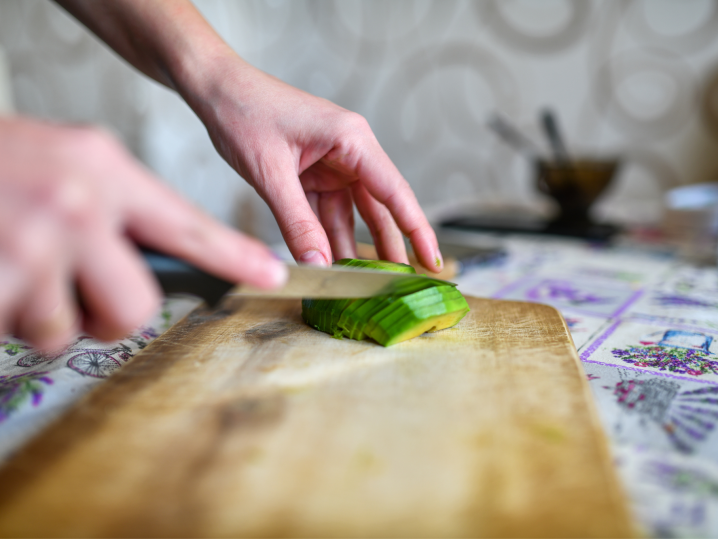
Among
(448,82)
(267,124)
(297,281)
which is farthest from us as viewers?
(448,82)

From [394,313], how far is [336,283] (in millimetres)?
122

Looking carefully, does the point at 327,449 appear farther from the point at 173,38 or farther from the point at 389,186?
the point at 173,38

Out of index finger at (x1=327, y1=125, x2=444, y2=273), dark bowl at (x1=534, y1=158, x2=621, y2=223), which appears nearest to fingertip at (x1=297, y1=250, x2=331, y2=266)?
index finger at (x1=327, y1=125, x2=444, y2=273)

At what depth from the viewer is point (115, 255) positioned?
627 millimetres

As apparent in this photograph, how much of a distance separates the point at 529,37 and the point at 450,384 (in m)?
3.70

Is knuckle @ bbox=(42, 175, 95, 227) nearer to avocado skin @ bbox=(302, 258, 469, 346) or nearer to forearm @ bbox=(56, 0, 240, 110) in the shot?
avocado skin @ bbox=(302, 258, 469, 346)

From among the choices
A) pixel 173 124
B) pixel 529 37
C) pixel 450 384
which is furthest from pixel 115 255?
pixel 529 37

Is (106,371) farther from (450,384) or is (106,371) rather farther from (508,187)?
(508,187)

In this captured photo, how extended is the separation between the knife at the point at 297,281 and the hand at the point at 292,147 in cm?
15

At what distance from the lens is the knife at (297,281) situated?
0.75 meters

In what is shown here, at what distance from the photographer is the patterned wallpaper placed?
3457 mm

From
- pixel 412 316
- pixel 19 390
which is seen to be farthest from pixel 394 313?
pixel 19 390

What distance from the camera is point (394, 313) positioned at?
97 centimetres

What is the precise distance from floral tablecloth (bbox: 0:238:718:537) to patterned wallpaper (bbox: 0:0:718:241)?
149cm
